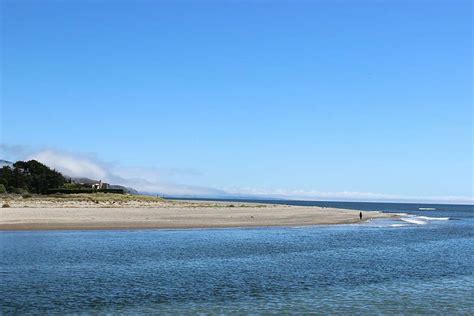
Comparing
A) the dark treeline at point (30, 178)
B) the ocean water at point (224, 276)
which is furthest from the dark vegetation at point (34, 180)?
the ocean water at point (224, 276)

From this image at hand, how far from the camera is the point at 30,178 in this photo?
127 meters

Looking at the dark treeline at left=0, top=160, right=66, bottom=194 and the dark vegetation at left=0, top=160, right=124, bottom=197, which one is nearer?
the dark vegetation at left=0, top=160, right=124, bottom=197

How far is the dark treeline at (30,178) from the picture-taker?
122m

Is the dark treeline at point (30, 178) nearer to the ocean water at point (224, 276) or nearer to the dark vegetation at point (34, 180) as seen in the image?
the dark vegetation at point (34, 180)

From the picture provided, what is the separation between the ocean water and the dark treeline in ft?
277

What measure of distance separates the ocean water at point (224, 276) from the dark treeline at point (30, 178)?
84326 millimetres

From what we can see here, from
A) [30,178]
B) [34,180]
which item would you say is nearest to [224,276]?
[34,180]

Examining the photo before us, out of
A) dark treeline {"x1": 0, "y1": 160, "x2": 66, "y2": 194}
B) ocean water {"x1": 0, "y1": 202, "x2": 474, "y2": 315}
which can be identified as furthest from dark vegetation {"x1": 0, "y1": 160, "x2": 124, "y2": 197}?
ocean water {"x1": 0, "y1": 202, "x2": 474, "y2": 315}

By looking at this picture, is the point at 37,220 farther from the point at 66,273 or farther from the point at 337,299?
the point at 337,299

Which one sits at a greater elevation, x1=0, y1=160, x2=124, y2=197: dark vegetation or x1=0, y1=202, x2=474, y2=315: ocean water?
x1=0, y1=160, x2=124, y2=197: dark vegetation

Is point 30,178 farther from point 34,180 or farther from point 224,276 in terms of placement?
point 224,276

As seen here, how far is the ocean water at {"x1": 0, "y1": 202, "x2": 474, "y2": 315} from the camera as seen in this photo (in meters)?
20.4

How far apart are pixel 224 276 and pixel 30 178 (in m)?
112

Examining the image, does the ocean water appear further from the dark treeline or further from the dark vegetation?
the dark treeline
